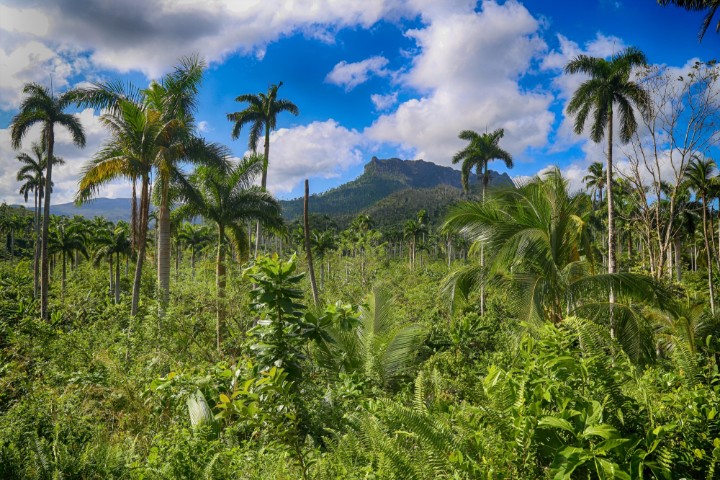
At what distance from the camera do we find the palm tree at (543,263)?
6.79 meters

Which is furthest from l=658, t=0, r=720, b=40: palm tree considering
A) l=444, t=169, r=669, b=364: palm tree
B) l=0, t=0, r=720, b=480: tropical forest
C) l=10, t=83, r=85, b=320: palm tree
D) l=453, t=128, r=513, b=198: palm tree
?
l=10, t=83, r=85, b=320: palm tree

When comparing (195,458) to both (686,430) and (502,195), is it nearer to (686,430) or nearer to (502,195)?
(686,430)

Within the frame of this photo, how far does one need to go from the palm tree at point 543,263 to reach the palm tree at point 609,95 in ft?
28.9

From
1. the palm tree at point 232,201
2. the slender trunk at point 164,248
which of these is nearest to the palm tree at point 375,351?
the slender trunk at point 164,248

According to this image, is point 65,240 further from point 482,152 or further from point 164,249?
point 482,152

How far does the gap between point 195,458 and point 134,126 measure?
12396 millimetres

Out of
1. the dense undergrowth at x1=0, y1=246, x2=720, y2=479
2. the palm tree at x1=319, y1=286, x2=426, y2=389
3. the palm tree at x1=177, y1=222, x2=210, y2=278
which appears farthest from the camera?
the palm tree at x1=177, y1=222, x2=210, y2=278

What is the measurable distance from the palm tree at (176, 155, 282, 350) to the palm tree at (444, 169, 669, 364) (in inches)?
419

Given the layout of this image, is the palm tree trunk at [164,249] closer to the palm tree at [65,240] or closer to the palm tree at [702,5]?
the palm tree at [702,5]

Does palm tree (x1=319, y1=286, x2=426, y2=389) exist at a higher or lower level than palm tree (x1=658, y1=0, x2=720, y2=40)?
lower

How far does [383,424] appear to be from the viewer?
2.69 m

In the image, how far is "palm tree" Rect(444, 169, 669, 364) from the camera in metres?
6.79

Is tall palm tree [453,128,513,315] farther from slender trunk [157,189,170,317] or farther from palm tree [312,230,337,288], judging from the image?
palm tree [312,230,337,288]

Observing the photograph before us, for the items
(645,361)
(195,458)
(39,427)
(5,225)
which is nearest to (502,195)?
(645,361)
